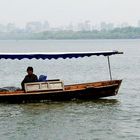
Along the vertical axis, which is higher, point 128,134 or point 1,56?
point 1,56

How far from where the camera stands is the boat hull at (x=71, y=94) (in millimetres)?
21500

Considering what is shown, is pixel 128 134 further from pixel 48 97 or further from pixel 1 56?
pixel 1 56

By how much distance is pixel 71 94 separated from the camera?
72.9 ft

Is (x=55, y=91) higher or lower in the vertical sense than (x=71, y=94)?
higher

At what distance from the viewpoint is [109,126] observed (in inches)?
687

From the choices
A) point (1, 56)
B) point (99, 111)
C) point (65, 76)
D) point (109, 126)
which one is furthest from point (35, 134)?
point (65, 76)

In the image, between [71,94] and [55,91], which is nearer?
[55,91]

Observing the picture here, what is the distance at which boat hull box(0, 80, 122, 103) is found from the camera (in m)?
21.5

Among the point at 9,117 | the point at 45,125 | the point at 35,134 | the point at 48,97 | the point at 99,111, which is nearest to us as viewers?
the point at 35,134

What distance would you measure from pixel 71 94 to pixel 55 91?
84cm

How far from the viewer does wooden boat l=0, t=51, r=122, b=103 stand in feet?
70.6

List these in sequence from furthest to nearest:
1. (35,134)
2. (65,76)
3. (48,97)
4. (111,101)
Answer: (65,76) < (111,101) < (48,97) < (35,134)

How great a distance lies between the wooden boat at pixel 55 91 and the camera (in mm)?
21516

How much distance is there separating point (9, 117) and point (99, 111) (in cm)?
384
